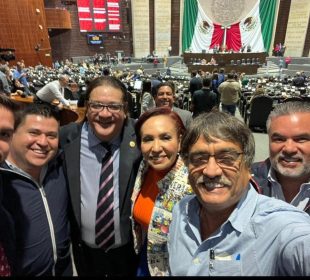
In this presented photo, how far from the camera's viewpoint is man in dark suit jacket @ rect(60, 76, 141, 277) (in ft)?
5.52

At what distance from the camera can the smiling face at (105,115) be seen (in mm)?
1705

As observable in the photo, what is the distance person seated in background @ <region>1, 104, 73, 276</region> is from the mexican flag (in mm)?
20627

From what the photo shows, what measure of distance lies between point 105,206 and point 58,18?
70.5 ft

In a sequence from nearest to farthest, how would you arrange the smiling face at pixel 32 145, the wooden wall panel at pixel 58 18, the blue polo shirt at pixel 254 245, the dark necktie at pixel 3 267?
1. the blue polo shirt at pixel 254 245
2. the dark necktie at pixel 3 267
3. the smiling face at pixel 32 145
4. the wooden wall panel at pixel 58 18

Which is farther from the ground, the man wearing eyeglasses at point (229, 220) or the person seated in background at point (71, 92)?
the man wearing eyeglasses at point (229, 220)

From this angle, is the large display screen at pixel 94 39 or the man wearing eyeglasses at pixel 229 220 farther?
the large display screen at pixel 94 39

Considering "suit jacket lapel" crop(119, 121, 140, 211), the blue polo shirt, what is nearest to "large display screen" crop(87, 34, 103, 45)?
"suit jacket lapel" crop(119, 121, 140, 211)

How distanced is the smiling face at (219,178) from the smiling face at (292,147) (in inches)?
20.1

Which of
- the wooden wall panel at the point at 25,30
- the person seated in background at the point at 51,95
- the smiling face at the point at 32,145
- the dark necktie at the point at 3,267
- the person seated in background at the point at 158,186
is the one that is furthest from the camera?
the wooden wall panel at the point at 25,30

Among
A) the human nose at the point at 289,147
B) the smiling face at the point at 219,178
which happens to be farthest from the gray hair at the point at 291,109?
the smiling face at the point at 219,178

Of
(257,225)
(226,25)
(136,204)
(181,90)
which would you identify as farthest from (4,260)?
(226,25)

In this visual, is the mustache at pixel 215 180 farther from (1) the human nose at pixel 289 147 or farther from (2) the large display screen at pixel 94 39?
(2) the large display screen at pixel 94 39

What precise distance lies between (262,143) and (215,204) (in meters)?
5.34

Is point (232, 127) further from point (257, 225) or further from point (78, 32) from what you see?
point (78, 32)
